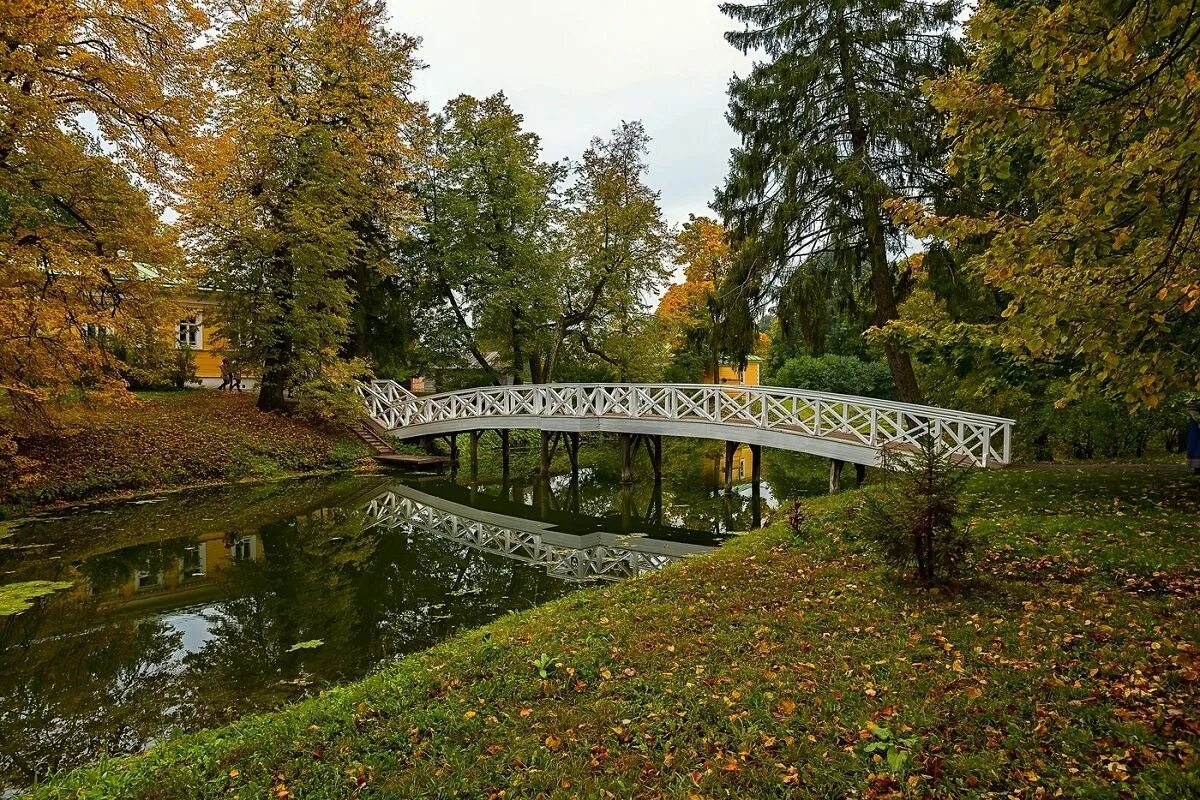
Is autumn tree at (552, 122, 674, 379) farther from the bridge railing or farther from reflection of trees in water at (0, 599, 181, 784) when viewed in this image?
reflection of trees in water at (0, 599, 181, 784)

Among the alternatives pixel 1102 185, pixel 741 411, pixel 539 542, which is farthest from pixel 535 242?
pixel 1102 185

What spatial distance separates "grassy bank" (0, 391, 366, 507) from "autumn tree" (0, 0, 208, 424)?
56.1 inches

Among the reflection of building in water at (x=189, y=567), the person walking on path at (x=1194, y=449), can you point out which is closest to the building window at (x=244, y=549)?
the reflection of building in water at (x=189, y=567)

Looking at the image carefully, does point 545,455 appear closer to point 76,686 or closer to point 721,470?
point 721,470

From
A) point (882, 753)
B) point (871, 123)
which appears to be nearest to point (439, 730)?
point (882, 753)

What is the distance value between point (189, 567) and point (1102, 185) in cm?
1176

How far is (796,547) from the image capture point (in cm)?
794

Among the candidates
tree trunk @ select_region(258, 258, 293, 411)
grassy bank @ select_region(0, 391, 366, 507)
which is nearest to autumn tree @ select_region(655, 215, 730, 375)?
tree trunk @ select_region(258, 258, 293, 411)

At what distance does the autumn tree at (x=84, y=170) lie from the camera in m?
10.6

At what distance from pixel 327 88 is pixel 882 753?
2216cm

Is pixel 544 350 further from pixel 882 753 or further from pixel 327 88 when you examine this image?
pixel 882 753

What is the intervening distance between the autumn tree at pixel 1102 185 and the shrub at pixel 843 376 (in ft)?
86.2

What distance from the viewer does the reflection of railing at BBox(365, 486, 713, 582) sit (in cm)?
945

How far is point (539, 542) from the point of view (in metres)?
11.3
